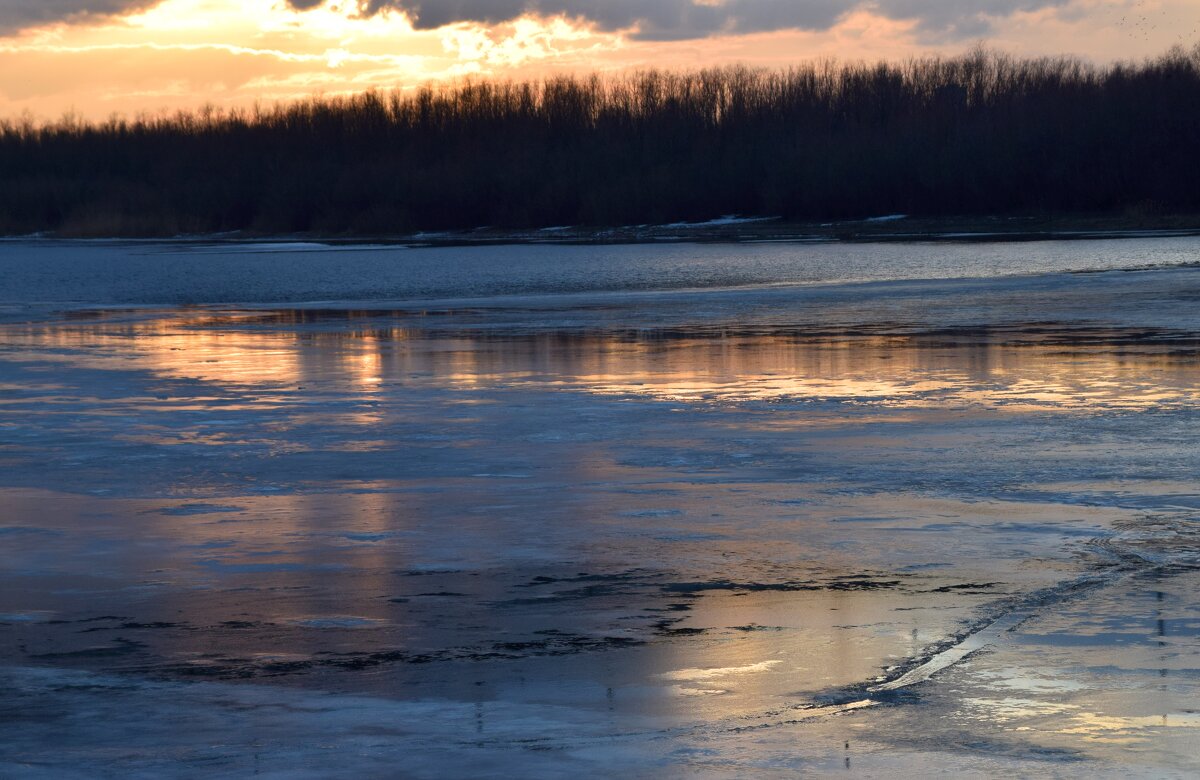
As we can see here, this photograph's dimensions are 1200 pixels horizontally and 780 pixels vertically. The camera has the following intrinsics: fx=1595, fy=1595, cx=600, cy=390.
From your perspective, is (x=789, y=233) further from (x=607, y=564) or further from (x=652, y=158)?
(x=607, y=564)

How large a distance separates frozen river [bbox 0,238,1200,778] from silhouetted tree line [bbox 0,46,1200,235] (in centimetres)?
7880

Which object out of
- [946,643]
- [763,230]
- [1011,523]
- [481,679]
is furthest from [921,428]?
[763,230]

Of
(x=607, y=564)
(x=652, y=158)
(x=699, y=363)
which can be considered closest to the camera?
(x=607, y=564)

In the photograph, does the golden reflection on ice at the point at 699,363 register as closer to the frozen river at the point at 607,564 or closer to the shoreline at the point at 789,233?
the frozen river at the point at 607,564

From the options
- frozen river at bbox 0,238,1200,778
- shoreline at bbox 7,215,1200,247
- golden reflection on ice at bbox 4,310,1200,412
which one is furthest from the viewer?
shoreline at bbox 7,215,1200,247

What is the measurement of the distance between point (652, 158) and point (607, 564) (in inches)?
4280

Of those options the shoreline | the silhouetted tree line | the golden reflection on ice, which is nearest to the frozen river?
the golden reflection on ice

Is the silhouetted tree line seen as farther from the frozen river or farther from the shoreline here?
the frozen river

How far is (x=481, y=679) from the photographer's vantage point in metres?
4.93

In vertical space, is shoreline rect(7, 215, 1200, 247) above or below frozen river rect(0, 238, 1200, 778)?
below

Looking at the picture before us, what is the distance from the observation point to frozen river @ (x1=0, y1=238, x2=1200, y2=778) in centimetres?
436

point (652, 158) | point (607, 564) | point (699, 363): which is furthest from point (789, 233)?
point (607, 564)

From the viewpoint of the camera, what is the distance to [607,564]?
21.7ft

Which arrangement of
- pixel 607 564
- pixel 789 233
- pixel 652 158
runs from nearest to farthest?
pixel 607 564 → pixel 789 233 → pixel 652 158
